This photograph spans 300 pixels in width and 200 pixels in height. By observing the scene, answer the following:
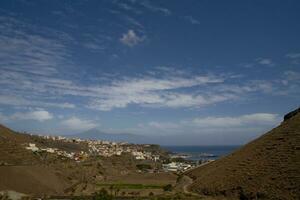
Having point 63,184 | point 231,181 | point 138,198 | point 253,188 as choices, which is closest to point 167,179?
point 63,184

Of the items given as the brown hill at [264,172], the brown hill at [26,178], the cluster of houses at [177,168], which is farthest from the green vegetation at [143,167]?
the brown hill at [264,172]

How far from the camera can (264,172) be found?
160 feet

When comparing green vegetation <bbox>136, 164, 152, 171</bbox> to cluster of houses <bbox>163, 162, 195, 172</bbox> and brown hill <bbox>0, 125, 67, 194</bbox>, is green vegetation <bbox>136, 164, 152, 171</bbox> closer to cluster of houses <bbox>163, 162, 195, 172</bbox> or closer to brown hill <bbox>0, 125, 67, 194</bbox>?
cluster of houses <bbox>163, 162, 195, 172</bbox>

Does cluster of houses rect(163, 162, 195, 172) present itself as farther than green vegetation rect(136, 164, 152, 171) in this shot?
No

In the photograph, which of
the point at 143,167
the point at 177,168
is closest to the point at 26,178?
the point at 177,168

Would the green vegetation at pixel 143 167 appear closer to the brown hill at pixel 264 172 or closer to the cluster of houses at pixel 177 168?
the cluster of houses at pixel 177 168

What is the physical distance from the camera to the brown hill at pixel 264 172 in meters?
44.0

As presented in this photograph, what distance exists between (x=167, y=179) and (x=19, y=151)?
36.2 m

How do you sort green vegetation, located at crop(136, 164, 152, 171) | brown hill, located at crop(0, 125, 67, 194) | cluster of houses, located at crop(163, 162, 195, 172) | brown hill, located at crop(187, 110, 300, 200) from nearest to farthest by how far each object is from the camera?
1. brown hill, located at crop(187, 110, 300, 200)
2. brown hill, located at crop(0, 125, 67, 194)
3. cluster of houses, located at crop(163, 162, 195, 172)
4. green vegetation, located at crop(136, 164, 152, 171)

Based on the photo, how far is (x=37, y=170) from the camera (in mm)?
77000

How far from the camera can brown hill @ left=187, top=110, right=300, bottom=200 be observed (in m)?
44.0

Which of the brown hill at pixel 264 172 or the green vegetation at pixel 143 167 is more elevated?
the brown hill at pixel 264 172

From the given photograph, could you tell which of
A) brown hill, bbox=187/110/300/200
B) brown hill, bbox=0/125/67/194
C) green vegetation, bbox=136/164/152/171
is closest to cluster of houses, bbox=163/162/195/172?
green vegetation, bbox=136/164/152/171

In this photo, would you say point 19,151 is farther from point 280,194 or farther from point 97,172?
point 280,194
